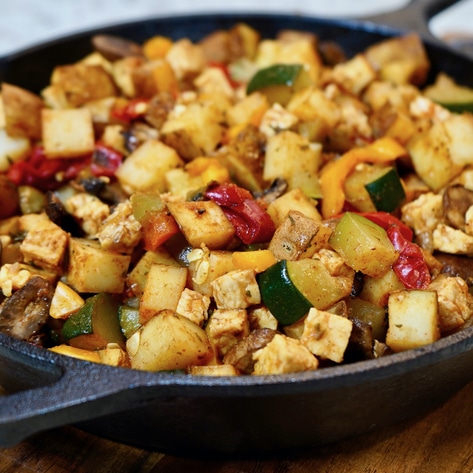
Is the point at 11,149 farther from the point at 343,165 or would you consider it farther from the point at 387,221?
the point at 387,221

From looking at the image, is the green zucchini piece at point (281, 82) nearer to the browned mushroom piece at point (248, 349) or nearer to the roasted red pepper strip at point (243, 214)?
the roasted red pepper strip at point (243, 214)

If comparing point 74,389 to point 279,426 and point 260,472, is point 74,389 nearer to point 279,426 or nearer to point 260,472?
point 279,426

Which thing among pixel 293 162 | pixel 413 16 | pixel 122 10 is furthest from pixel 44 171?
pixel 122 10

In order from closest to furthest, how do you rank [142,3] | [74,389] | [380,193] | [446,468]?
1. [74,389]
2. [446,468]
3. [380,193]
4. [142,3]

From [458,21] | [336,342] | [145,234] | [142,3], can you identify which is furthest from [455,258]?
[142,3]

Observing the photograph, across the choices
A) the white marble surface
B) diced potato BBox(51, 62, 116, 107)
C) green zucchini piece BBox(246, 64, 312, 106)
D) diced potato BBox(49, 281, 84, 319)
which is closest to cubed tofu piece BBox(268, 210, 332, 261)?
diced potato BBox(49, 281, 84, 319)
